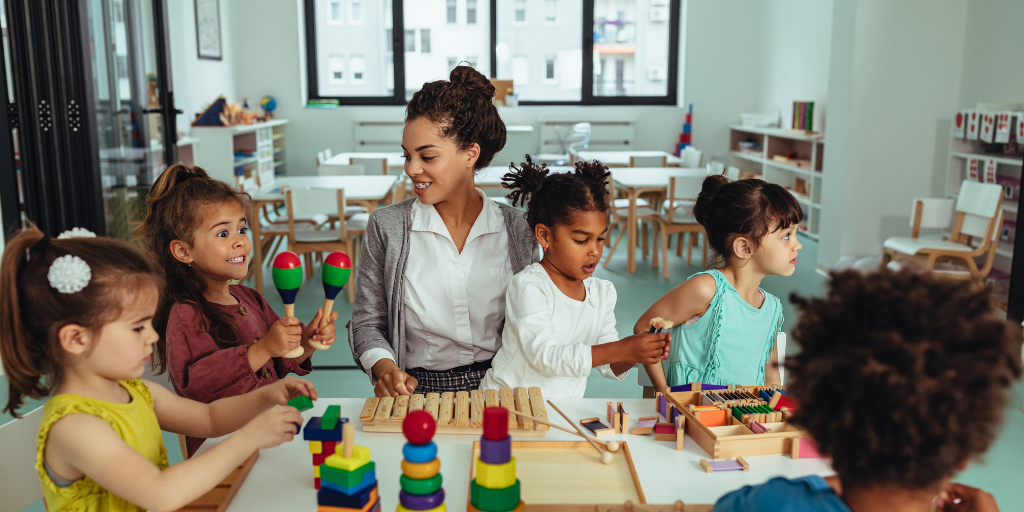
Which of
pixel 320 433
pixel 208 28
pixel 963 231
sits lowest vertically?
pixel 963 231

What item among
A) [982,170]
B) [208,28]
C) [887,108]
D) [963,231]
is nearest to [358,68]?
[208,28]

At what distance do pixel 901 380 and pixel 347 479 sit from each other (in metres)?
0.59

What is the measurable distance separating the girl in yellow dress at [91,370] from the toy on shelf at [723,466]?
605mm

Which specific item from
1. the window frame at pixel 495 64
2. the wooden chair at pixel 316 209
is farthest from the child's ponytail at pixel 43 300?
the window frame at pixel 495 64

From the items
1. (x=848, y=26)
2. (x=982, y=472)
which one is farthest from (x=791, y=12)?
(x=982, y=472)

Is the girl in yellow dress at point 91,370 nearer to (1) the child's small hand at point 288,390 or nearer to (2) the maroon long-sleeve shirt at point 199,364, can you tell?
(1) the child's small hand at point 288,390

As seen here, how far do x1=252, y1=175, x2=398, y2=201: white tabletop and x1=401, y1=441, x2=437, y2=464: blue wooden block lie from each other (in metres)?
3.92

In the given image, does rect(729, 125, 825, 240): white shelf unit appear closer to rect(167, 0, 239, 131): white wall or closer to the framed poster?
rect(167, 0, 239, 131): white wall

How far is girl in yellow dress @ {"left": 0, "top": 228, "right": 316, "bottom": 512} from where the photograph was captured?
3.17ft

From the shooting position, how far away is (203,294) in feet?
4.90

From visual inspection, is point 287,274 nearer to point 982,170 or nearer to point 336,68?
point 982,170

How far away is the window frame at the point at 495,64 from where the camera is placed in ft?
28.5

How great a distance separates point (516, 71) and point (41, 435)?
8.43 meters

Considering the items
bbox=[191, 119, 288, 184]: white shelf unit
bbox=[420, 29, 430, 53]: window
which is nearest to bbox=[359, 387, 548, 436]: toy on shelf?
bbox=[191, 119, 288, 184]: white shelf unit
